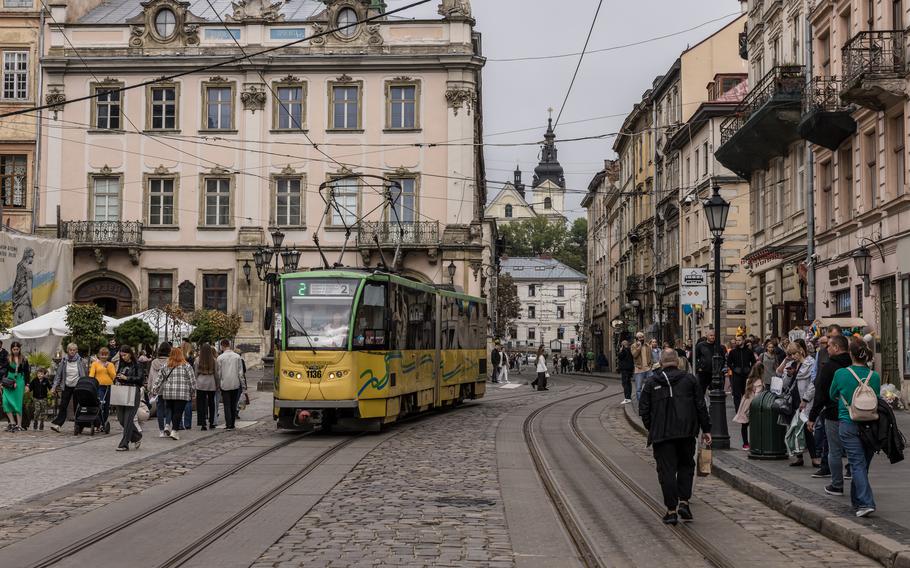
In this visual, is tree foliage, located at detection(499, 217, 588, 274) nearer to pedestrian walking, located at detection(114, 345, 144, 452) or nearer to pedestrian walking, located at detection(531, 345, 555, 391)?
pedestrian walking, located at detection(531, 345, 555, 391)

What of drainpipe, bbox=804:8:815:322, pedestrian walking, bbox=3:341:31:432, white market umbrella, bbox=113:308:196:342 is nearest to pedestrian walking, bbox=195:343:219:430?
pedestrian walking, bbox=3:341:31:432

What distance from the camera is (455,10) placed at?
48188mm

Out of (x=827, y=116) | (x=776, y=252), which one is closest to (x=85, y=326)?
→ (x=827, y=116)

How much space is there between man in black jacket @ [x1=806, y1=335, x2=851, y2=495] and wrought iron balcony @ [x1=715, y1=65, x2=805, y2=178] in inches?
762

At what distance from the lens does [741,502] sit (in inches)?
495

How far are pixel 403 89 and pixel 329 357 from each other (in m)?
29.4

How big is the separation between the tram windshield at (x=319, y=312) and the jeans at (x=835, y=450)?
10.4m

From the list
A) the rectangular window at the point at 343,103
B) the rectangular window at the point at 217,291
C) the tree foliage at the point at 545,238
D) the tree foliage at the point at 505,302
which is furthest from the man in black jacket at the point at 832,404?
the tree foliage at the point at 545,238

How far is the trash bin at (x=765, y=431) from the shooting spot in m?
15.6

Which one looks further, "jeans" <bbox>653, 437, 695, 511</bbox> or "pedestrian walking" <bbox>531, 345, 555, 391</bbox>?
"pedestrian walking" <bbox>531, 345, 555, 391</bbox>

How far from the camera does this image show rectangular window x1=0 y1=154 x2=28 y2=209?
48.7 metres

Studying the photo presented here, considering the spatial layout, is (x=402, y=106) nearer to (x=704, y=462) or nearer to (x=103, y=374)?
(x=103, y=374)

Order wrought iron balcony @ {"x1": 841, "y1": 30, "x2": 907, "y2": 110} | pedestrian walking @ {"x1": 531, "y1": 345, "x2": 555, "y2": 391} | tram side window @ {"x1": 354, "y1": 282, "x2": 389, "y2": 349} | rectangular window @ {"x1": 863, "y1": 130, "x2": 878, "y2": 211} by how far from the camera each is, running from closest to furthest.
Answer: tram side window @ {"x1": 354, "y1": 282, "x2": 389, "y2": 349}
wrought iron balcony @ {"x1": 841, "y1": 30, "x2": 907, "y2": 110}
rectangular window @ {"x1": 863, "y1": 130, "x2": 878, "y2": 211}
pedestrian walking @ {"x1": 531, "y1": 345, "x2": 555, "y2": 391}

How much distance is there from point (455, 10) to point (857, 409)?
129ft
